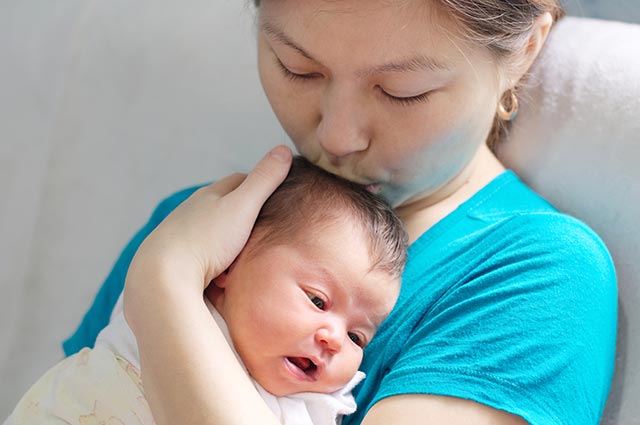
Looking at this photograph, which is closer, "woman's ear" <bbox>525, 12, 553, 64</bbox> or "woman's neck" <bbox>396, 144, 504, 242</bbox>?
"woman's ear" <bbox>525, 12, 553, 64</bbox>

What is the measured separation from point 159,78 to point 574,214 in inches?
36.2

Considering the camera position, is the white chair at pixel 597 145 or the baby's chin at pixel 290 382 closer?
the baby's chin at pixel 290 382

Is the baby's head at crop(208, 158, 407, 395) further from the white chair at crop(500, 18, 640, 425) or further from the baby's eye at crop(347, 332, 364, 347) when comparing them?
the white chair at crop(500, 18, 640, 425)

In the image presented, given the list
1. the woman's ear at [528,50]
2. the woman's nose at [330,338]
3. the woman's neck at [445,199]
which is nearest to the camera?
the woman's nose at [330,338]

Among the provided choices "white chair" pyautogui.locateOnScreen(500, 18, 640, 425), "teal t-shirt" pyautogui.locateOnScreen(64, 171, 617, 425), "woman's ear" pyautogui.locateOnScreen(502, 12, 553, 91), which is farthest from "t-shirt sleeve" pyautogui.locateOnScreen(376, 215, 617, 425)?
"woman's ear" pyautogui.locateOnScreen(502, 12, 553, 91)

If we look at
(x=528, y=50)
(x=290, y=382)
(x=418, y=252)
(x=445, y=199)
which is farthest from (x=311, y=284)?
(x=528, y=50)

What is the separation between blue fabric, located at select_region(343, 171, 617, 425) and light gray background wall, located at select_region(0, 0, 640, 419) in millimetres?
667

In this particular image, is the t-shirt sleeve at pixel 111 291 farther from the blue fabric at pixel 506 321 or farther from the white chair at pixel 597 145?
the white chair at pixel 597 145

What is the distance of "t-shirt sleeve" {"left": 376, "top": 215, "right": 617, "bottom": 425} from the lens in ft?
3.57

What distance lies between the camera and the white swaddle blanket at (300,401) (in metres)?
1.17

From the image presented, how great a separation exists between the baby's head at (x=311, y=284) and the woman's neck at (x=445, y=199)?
14cm

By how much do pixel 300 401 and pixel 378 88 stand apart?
1.37 feet

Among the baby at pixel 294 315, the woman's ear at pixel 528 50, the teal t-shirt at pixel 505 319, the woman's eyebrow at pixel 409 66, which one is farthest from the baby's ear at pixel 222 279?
the woman's ear at pixel 528 50

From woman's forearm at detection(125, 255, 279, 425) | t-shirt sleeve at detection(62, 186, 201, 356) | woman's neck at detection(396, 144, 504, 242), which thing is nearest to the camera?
woman's forearm at detection(125, 255, 279, 425)
